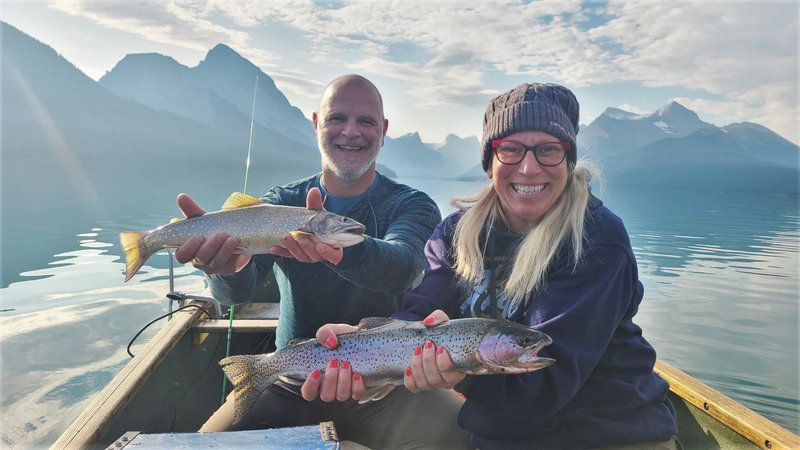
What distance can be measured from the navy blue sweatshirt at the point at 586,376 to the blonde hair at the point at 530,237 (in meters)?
0.08

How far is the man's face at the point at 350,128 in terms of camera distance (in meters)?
4.59

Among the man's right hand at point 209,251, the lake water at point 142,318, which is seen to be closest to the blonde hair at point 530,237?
the man's right hand at point 209,251

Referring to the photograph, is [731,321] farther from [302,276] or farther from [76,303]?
[76,303]

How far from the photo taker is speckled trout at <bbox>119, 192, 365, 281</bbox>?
12.4ft

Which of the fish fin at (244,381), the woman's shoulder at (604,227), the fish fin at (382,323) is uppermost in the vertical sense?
the woman's shoulder at (604,227)

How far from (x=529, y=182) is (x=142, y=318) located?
1374 centimetres

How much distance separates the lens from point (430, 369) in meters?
3.00

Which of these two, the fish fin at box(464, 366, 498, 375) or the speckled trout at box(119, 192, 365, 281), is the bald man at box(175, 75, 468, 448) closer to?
the speckled trout at box(119, 192, 365, 281)

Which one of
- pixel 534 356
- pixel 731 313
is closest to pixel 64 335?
pixel 534 356

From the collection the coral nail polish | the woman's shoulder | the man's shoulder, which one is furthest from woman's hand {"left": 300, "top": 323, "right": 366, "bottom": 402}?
the man's shoulder

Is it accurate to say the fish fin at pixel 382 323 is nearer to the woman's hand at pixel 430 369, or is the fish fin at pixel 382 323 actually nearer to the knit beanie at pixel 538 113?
the woman's hand at pixel 430 369

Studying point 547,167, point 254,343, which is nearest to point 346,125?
point 547,167

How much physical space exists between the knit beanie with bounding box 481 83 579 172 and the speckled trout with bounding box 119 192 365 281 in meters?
1.40

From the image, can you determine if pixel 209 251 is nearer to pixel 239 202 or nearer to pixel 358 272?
pixel 239 202
